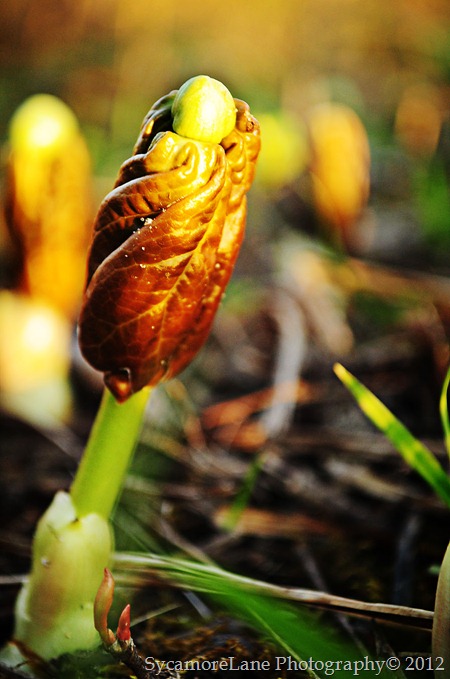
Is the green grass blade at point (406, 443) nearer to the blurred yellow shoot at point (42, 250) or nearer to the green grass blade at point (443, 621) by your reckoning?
the green grass blade at point (443, 621)

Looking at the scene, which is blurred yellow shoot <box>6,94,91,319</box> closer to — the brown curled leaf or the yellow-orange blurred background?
the brown curled leaf

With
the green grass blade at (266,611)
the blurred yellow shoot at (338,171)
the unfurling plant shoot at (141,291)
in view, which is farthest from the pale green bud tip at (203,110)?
the blurred yellow shoot at (338,171)

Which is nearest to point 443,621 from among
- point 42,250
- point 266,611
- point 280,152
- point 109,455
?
point 266,611

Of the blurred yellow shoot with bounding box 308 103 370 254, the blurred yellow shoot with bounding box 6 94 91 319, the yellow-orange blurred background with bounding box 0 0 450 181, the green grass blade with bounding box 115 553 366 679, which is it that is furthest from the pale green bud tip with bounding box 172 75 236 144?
the yellow-orange blurred background with bounding box 0 0 450 181

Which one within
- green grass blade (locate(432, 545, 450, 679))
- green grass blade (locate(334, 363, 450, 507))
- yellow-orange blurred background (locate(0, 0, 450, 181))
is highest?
yellow-orange blurred background (locate(0, 0, 450, 181))

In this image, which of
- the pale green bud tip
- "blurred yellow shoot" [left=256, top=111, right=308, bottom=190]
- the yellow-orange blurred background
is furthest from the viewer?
the yellow-orange blurred background

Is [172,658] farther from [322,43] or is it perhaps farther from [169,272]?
[322,43]

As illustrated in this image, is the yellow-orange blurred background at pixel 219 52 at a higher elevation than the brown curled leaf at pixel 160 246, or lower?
higher
